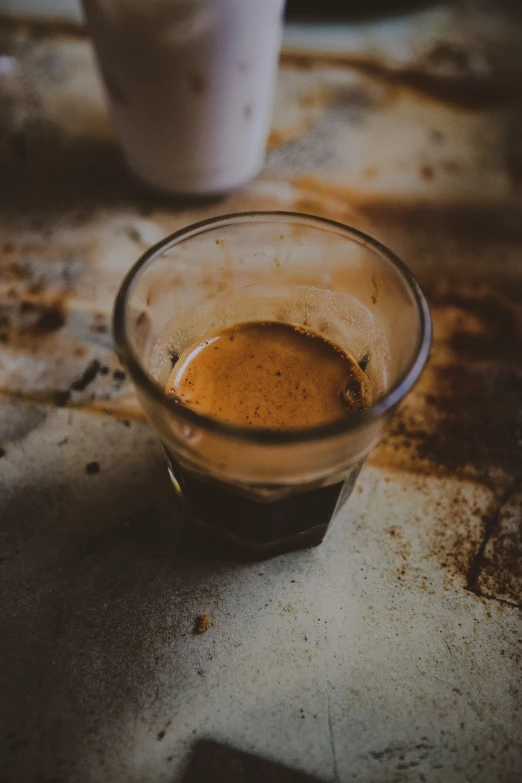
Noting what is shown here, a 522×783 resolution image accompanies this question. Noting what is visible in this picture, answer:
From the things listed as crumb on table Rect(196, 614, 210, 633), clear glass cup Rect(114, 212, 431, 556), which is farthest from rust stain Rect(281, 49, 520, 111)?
crumb on table Rect(196, 614, 210, 633)

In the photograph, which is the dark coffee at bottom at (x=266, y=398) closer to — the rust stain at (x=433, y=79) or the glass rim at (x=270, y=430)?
the glass rim at (x=270, y=430)

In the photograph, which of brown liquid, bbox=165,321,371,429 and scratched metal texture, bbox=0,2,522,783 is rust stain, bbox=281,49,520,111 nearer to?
scratched metal texture, bbox=0,2,522,783

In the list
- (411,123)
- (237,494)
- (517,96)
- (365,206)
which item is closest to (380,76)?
(411,123)

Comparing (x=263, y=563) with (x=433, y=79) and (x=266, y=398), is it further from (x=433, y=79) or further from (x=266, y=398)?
(x=433, y=79)

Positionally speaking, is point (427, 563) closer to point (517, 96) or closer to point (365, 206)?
point (365, 206)

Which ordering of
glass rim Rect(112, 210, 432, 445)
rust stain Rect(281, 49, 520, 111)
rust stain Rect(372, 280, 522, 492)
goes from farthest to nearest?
rust stain Rect(281, 49, 520, 111), rust stain Rect(372, 280, 522, 492), glass rim Rect(112, 210, 432, 445)

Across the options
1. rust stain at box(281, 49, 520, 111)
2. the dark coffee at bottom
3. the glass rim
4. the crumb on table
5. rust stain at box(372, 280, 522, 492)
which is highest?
the glass rim
